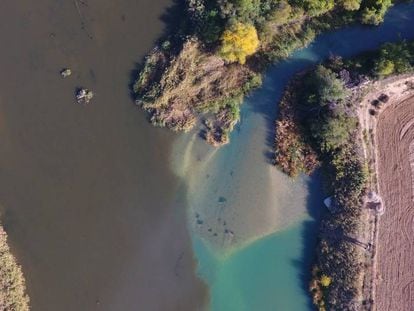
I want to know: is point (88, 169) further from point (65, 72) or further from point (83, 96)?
point (65, 72)

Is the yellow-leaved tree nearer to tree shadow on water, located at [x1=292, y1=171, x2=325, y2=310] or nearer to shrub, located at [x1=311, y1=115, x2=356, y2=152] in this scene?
shrub, located at [x1=311, y1=115, x2=356, y2=152]

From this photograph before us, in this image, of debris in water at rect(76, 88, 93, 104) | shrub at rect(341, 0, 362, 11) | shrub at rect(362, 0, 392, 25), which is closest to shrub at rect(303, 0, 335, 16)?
shrub at rect(341, 0, 362, 11)

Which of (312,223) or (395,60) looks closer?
(395,60)

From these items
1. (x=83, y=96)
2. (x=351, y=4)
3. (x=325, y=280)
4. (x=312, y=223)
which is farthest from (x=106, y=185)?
(x=351, y=4)

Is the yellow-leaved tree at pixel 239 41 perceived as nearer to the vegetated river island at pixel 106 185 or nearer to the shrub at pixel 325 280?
the vegetated river island at pixel 106 185

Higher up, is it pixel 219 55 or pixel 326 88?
pixel 219 55

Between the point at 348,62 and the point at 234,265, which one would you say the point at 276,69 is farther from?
the point at 234,265
